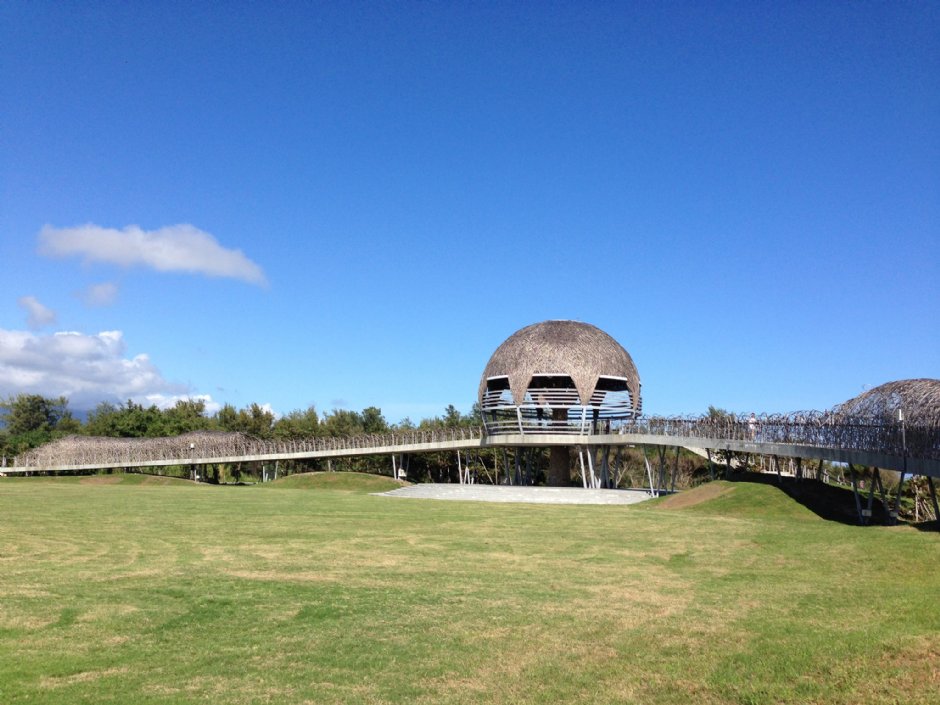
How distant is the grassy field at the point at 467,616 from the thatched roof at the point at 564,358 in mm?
24011

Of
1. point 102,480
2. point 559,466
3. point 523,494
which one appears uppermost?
point 102,480

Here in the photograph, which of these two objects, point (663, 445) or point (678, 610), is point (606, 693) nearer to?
point (678, 610)

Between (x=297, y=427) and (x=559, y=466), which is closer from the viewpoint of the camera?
(x=559, y=466)

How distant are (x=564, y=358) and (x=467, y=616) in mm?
33441

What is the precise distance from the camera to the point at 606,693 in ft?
25.0

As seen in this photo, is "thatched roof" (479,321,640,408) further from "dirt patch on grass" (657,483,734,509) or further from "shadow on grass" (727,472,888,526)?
"shadow on grass" (727,472,888,526)

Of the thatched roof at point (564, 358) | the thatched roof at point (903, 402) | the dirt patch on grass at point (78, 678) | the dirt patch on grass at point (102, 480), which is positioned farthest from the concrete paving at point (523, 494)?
the dirt patch on grass at point (78, 678)

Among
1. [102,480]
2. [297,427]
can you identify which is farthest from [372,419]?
→ [102,480]

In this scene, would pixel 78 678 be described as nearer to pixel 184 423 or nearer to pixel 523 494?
pixel 523 494

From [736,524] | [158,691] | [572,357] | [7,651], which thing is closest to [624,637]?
[158,691]

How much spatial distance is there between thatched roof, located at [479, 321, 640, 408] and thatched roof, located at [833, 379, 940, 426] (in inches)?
752

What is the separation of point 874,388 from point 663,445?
13890mm

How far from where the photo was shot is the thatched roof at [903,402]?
63.0ft

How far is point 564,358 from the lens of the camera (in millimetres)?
43188
